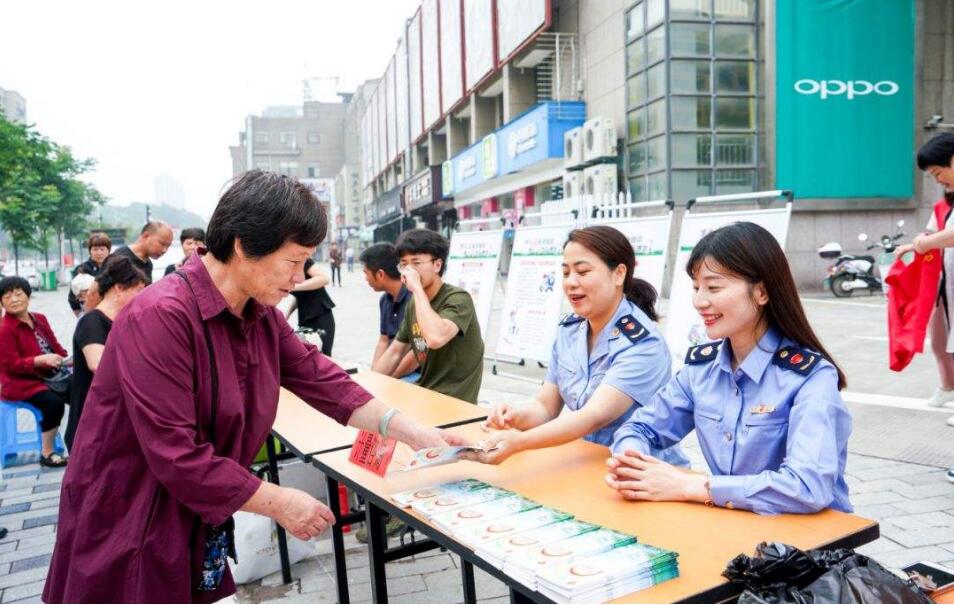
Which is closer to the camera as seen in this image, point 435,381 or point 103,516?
point 103,516

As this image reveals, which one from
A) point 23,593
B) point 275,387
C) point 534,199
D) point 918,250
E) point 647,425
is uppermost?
point 534,199

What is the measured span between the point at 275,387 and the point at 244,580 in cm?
181

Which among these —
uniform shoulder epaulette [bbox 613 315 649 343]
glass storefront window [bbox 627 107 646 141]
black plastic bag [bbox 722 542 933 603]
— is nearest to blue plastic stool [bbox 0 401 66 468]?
uniform shoulder epaulette [bbox 613 315 649 343]

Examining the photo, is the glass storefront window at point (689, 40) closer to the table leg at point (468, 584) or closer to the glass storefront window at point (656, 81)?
the glass storefront window at point (656, 81)

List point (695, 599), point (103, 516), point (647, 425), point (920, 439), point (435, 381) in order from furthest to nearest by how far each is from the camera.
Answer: point (920, 439), point (435, 381), point (647, 425), point (103, 516), point (695, 599)

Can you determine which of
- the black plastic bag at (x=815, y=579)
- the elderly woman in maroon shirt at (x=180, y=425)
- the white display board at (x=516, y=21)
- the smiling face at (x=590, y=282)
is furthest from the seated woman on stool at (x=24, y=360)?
the white display board at (x=516, y=21)

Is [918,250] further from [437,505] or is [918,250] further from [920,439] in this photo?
[437,505]

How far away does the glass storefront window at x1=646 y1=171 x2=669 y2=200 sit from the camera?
1369cm

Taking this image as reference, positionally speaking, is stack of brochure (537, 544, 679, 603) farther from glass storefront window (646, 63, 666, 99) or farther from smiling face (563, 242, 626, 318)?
glass storefront window (646, 63, 666, 99)

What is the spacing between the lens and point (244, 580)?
10.5 feet

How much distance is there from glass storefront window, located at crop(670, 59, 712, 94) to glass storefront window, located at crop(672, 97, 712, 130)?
166 mm

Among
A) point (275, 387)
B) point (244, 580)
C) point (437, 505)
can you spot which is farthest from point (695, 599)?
point (244, 580)

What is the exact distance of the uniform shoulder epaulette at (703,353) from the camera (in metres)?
2.03

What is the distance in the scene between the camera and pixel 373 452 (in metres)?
2.23
